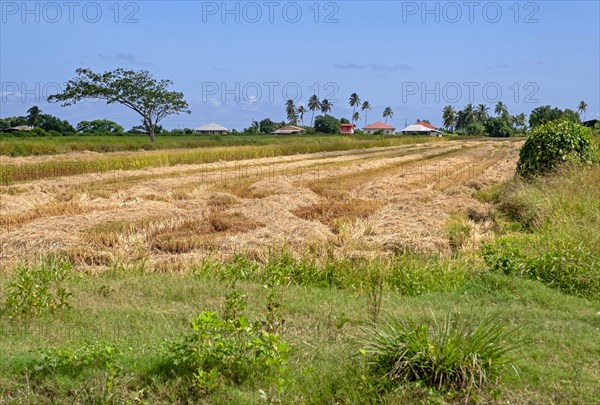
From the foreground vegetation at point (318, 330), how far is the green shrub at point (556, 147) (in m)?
6.44

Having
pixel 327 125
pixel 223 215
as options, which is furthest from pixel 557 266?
pixel 327 125

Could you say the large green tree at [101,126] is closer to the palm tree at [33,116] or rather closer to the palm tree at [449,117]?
the palm tree at [33,116]

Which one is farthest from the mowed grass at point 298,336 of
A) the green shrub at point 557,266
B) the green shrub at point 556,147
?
the green shrub at point 556,147

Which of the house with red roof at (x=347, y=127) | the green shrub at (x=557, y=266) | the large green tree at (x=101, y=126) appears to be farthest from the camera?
the house with red roof at (x=347, y=127)

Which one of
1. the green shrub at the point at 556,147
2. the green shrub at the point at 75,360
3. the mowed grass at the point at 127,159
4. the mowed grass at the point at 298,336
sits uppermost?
the green shrub at the point at 556,147

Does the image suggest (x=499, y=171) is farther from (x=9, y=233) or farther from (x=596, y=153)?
(x=9, y=233)

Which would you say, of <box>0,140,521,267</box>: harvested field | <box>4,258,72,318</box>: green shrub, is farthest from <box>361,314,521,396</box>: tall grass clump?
<box>0,140,521,267</box>: harvested field

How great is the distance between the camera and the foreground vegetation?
4289 mm

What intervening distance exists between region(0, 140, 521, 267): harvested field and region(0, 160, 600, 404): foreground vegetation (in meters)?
1.01

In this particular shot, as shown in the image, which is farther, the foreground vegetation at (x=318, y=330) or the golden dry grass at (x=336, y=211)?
the golden dry grass at (x=336, y=211)

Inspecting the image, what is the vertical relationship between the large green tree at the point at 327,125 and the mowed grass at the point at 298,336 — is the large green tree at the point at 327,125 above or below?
above

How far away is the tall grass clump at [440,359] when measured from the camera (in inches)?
168

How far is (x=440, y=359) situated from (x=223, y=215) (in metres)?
8.15

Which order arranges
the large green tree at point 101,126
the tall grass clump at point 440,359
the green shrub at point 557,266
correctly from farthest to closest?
1. the large green tree at point 101,126
2. the green shrub at point 557,266
3. the tall grass clump at point 440,359
